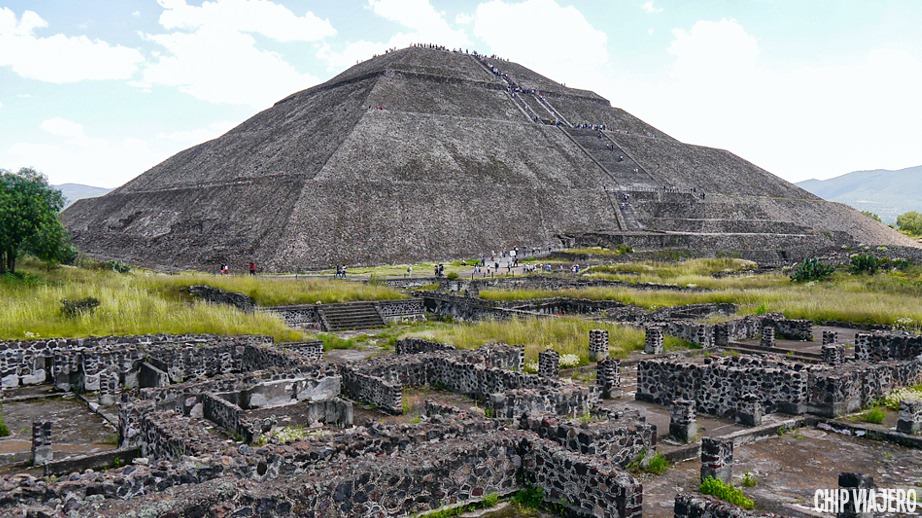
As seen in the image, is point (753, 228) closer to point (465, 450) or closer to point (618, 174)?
point (618, 174)

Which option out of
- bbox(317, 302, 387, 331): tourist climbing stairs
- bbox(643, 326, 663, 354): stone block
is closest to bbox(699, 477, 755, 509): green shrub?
bbox(643, 326, 663, 354): stone block

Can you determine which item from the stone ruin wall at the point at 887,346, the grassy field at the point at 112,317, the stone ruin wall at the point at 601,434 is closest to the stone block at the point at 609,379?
the stone ruin wall at the point at 601,434

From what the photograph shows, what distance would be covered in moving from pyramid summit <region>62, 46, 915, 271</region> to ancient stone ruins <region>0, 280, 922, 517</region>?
38.2 metres

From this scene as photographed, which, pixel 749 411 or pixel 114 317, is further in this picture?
pixel 114 317

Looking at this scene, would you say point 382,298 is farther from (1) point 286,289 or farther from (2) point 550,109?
(2) point 550,109

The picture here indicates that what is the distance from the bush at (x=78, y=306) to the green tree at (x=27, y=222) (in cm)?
1268

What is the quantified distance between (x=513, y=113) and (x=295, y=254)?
54.0 m

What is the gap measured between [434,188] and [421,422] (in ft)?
209

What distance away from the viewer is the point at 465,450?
32.3ft

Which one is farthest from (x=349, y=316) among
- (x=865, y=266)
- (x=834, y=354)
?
(x=865, y=266)

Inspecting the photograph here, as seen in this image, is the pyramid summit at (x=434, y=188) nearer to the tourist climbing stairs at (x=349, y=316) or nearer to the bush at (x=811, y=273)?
the tourist climbing stairs at (x=349, y=316)

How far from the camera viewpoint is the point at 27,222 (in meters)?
33.7

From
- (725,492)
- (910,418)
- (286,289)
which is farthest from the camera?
(286,289)

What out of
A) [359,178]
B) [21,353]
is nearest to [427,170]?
[359,178]
